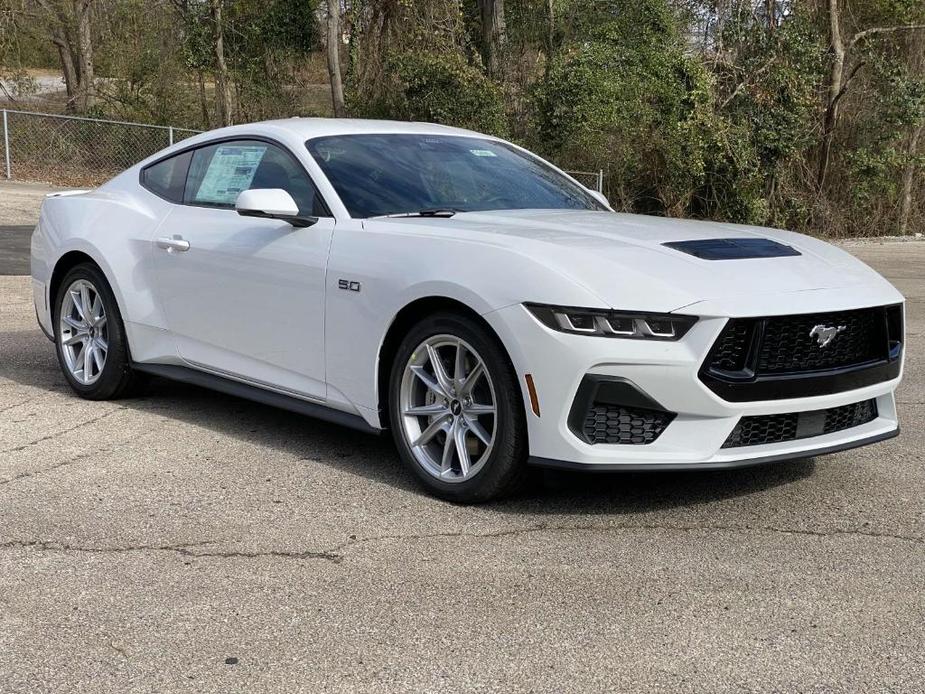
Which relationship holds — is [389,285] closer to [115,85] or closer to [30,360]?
[30,360]

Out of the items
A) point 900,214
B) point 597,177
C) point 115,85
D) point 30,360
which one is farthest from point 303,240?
point 115,85

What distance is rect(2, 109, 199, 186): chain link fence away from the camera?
21.4m

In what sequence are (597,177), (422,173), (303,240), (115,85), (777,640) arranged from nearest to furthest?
(777,640) < (303,240) < (422,173) < (597,177) < (115,85)

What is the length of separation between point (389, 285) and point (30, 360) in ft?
12.9

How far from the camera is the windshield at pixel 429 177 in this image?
517 centimetres

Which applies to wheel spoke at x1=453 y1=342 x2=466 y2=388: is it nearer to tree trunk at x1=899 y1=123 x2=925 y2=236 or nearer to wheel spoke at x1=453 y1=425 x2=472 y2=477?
wheel spoke at x1=453 y1=425 x2=472 y2=477

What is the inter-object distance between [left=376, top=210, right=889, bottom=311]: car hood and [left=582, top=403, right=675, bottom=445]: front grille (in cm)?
40

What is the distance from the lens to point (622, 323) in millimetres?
4004

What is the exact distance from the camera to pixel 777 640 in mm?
3238

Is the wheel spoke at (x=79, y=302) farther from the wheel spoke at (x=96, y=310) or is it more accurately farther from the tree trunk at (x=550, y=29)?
the tree trunk at (x=550, y=29)

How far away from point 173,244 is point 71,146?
17.3m

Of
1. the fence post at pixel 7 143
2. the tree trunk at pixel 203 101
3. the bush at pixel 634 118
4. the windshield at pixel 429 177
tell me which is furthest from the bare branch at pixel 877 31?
the windshield at pixel 429 177

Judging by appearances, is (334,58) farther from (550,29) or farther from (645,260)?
(645,260)

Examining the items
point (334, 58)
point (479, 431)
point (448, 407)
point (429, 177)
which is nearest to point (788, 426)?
point (479, 431)
